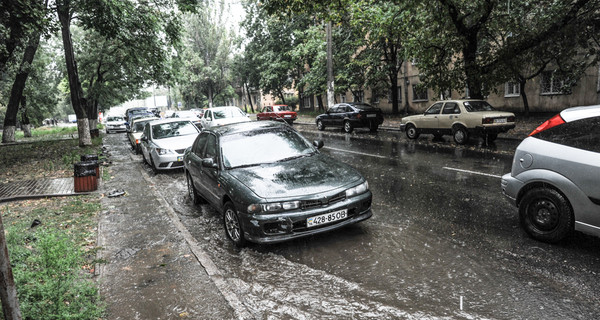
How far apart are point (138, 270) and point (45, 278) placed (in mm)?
987

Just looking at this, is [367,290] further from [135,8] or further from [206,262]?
[135,8]

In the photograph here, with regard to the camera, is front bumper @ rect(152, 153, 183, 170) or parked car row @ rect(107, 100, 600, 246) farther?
front bumper @ rect(152, 153, 183, 170)

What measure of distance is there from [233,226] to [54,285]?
6.95 ft

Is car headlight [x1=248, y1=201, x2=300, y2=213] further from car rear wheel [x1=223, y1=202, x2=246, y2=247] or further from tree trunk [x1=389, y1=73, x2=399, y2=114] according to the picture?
tree trunk [x1=389, y1=73, x2=399, y2=114]

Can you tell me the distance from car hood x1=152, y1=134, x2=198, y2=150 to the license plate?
7.58 m

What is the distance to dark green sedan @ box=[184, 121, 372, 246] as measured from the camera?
4.40 m

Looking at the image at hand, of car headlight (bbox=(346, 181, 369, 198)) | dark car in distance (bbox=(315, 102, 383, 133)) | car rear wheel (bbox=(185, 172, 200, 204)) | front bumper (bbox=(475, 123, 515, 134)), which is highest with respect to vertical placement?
dark car in distance (bbox=(315, 102, 383, 133))

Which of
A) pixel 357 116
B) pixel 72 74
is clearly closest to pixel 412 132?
pixel 357 116

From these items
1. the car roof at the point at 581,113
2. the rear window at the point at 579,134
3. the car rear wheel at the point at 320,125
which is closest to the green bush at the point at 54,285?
the rear window at the point at 579,134

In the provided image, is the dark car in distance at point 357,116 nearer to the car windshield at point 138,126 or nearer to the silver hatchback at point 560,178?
the car windshield at point 138,126

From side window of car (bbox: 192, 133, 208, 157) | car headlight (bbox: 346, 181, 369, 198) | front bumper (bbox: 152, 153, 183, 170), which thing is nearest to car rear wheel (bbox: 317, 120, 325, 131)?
front bumper (bbox: 152, 153, 183, 170)

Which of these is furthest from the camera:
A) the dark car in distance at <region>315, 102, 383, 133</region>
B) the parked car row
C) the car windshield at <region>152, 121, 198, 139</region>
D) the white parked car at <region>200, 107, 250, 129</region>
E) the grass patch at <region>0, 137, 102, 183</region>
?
the dark car in distance at <region>315, 102, 383, 133</region>

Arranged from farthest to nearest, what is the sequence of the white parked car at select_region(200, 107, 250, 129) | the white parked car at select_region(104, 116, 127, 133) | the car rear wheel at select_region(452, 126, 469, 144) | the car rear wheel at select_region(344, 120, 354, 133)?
the white parked car at select_region(104, 116, 127, 133)
the car rear wheel at select_region(344, 120, 354, 133)
the white parked car at select_region(200, 107, 250, 129)
the car rear wheel at select_region(452, 126, 469, 144)

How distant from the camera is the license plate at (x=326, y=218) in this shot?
4438 millimetres
